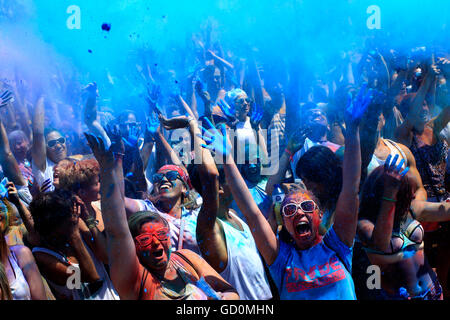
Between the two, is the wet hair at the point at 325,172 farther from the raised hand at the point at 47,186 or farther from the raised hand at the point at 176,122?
the raised hand at the point at 47,186

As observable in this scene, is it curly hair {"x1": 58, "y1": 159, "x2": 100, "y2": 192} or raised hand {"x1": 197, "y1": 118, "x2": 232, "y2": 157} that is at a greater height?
raised hand {"x1": 197, "y1": 118, "x2": 232, "y2": 157}

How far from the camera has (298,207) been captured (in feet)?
8.33

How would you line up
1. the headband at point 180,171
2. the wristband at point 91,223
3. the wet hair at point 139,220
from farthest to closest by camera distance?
1. the headband at point 180,171
2. the wristband at point 91,223
3. the wet hair at point 139,220

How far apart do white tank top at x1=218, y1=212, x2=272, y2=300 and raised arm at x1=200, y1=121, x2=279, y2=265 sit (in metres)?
0.21

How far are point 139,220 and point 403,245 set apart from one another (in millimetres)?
1641

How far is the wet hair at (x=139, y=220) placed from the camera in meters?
2.43

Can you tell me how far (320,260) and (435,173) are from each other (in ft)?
4.21

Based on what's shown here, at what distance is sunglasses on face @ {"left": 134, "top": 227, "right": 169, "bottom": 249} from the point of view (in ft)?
7.82

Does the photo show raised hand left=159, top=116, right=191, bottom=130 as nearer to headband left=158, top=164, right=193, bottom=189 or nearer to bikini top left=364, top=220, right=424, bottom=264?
headband left=158, top=164, right=193, bottom=189

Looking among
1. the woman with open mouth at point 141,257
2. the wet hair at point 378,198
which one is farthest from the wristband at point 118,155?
the wet hair at point 378,198

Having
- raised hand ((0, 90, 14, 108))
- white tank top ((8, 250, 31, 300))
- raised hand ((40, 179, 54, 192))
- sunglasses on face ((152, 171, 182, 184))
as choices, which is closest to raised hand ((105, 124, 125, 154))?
sunglasses on face ((152, 171, 182, 184))

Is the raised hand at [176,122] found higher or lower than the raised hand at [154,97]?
lower

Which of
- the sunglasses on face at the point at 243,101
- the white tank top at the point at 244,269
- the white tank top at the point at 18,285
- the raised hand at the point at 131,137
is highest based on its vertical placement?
the sunglasses on face at the point at 243,101

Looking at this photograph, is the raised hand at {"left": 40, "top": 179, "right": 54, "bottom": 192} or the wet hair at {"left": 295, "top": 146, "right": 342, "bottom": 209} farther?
the raised hand at {"left": 40, "top": 179, "right": 54, "bottom": 192}
